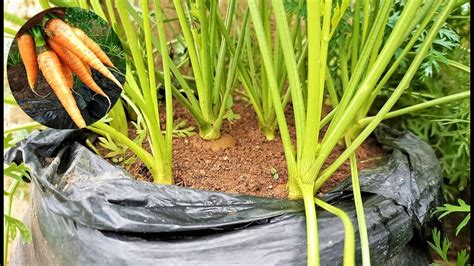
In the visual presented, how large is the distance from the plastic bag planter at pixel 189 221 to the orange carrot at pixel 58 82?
0.33 feet

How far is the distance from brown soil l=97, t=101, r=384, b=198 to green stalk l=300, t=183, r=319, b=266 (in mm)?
86

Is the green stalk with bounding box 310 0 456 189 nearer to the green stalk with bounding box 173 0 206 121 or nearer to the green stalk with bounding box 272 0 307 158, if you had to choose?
the green stalk with bounding box 272 0 307 158

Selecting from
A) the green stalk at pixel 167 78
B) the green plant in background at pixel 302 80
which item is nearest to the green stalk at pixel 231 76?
the green plant in background at pixel 302 80

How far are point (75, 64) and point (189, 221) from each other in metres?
0.25

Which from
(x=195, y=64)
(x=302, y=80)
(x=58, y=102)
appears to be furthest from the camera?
(x=302, y=80)

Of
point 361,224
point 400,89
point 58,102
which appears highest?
point 58,102

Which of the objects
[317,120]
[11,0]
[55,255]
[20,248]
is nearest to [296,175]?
[317,120]

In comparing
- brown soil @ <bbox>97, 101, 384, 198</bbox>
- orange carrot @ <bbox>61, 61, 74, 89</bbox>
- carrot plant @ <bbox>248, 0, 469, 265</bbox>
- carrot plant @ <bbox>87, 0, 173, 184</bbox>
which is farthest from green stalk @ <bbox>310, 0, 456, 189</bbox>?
orange carrot @ <bbox>61, 61, 74, 89</bbox>

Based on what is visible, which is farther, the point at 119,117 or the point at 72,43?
the point at 119,117

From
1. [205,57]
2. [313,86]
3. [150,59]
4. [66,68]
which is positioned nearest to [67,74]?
[66,68]

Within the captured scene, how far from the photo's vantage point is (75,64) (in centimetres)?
Result: 67

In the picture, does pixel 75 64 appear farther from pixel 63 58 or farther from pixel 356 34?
pixel 356 34

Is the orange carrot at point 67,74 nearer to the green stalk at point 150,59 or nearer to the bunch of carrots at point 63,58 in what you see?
the bunch of carrots at point 63,58

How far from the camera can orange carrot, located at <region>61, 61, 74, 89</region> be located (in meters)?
0.67
